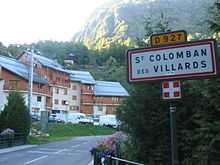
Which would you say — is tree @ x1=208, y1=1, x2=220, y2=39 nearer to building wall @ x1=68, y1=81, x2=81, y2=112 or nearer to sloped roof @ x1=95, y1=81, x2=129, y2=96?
sloped roof @ x1=95, y1=81, x2=129, y2=96

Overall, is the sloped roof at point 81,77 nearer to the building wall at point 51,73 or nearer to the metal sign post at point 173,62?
the building wall at point 51,73

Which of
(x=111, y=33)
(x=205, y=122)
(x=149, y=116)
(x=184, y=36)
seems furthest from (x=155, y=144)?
(x=111, y=33)

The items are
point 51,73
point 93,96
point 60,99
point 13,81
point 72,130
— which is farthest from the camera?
point 93,96

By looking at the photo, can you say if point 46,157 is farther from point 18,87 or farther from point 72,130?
point 18,87

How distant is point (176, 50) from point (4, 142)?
98.7ft

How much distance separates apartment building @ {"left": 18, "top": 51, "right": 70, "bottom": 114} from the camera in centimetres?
8681

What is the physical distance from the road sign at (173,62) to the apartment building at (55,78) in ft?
262

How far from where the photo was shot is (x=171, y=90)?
16.9 feet

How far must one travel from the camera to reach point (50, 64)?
89.6 m

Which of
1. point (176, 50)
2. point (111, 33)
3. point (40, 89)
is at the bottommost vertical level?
point (176, 50)

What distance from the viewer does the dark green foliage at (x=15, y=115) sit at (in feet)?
121

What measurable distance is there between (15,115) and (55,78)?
53.6m

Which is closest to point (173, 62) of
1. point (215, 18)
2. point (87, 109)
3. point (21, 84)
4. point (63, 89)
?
point (215, 18)

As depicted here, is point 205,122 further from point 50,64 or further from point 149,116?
point 50,64
